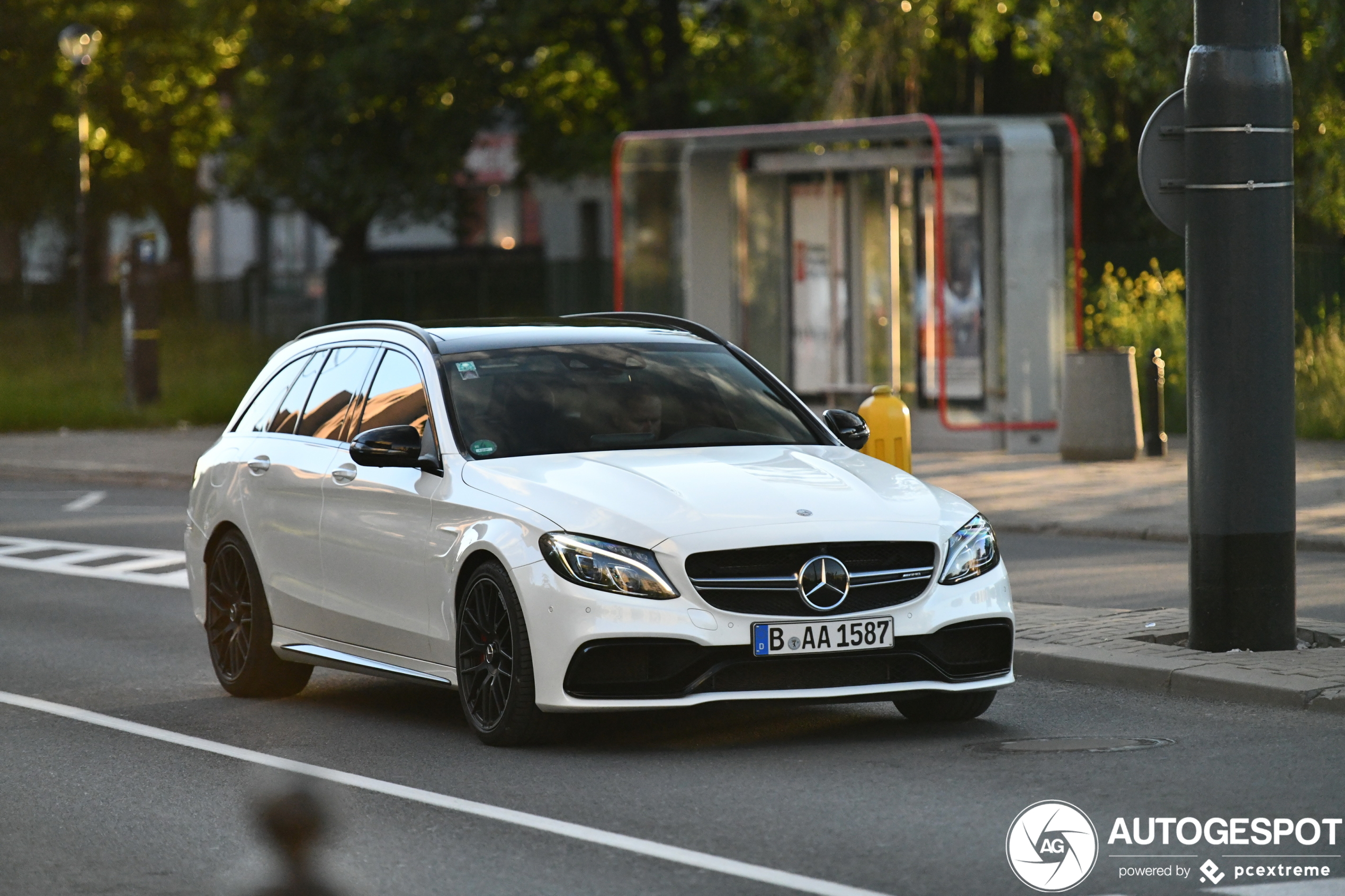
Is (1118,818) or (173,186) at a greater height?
(173,186)

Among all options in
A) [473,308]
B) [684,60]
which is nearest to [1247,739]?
[684,60]

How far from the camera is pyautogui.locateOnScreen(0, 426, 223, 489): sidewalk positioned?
23.5 metres

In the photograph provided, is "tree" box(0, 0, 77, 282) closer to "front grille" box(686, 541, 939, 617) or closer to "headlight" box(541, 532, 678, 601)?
"headlight" box(541, 532, 678, 601)

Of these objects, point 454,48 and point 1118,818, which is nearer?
point 1118,818

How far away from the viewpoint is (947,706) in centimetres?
820

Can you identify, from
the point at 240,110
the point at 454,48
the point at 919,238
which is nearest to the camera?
the point at 919,238

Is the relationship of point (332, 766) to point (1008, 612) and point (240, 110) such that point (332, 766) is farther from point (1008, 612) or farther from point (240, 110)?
point (240, 110)

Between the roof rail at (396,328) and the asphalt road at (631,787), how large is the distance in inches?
58.3

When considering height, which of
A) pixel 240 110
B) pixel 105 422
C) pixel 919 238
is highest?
pixel 240 110

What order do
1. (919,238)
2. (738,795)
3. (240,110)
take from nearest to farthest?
(738,795) → (919,238) → (240,110)

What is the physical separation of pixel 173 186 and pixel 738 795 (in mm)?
41677

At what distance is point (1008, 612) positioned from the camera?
7996 mm

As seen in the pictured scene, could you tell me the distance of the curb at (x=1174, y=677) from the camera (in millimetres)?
8312

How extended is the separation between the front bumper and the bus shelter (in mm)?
13647
